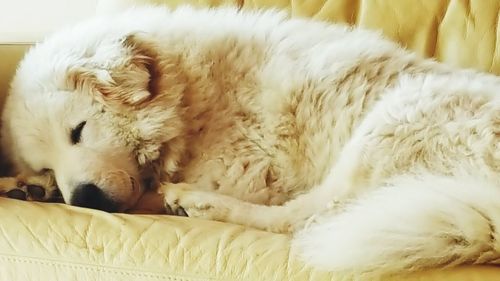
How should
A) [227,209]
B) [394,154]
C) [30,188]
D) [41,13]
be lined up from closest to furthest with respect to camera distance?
[394,154] < [227,209] < [30,188] < [41,13]

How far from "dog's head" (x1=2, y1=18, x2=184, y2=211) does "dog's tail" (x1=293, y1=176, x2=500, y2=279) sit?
2.25 ft

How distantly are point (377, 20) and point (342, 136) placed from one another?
572mm

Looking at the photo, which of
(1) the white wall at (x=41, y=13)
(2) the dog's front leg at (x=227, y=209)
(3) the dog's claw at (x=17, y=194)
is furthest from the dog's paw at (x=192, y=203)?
(1) the white wall at (x=41, y=13)

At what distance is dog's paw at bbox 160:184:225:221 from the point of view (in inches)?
80.8

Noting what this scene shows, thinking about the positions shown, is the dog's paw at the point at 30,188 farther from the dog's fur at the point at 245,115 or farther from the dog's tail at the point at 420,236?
A: the dog's tail at the point at 420,236

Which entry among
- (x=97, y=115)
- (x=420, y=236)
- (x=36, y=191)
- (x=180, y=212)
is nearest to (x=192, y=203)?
(x=180, y=212)

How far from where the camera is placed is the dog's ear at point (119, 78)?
6.98 ft

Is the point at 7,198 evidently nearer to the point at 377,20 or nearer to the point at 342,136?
the point at 342,136

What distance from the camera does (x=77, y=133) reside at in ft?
7.06

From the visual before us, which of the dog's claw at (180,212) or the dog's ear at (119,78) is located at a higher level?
the dog's ear at (119,78)

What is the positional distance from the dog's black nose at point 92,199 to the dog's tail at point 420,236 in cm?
62

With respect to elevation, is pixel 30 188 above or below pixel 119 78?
below

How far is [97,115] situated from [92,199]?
25cm

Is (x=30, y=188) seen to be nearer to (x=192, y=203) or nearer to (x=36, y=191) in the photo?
(x=36, y=191)
